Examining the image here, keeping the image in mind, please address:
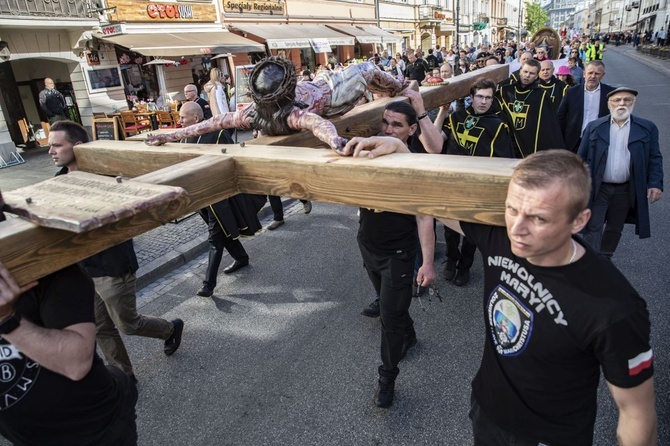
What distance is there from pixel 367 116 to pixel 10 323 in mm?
2343

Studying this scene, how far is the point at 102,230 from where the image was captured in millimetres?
1514

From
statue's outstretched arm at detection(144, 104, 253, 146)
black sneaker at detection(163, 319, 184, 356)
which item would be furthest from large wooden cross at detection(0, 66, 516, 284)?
black sneaker at detection(163, 319, 184, 356)

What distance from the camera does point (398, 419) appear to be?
299 centimetres

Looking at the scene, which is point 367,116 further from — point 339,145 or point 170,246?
point 170,246

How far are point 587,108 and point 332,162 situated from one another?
5.24m

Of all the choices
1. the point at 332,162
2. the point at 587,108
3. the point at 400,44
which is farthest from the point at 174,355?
the point at 400,44

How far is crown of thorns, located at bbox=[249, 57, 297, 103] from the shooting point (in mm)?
2342

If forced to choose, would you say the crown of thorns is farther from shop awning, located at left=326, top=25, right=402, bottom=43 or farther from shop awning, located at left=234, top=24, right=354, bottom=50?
shop awning, located at left=326, top=25, right=402, bottom=43

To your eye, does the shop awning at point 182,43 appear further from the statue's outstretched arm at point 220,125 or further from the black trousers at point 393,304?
the black trousers at point 393,304

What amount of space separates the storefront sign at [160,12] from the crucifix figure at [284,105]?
14.9 m

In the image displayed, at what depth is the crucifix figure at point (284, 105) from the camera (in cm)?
234

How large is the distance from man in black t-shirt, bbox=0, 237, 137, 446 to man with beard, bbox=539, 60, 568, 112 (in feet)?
17.4

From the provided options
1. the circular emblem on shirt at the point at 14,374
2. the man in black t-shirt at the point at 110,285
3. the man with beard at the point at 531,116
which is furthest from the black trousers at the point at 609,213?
the circular emblem on shirt at the point at 14,374

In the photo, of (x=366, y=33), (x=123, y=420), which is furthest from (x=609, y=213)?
(x=366, y=33)
